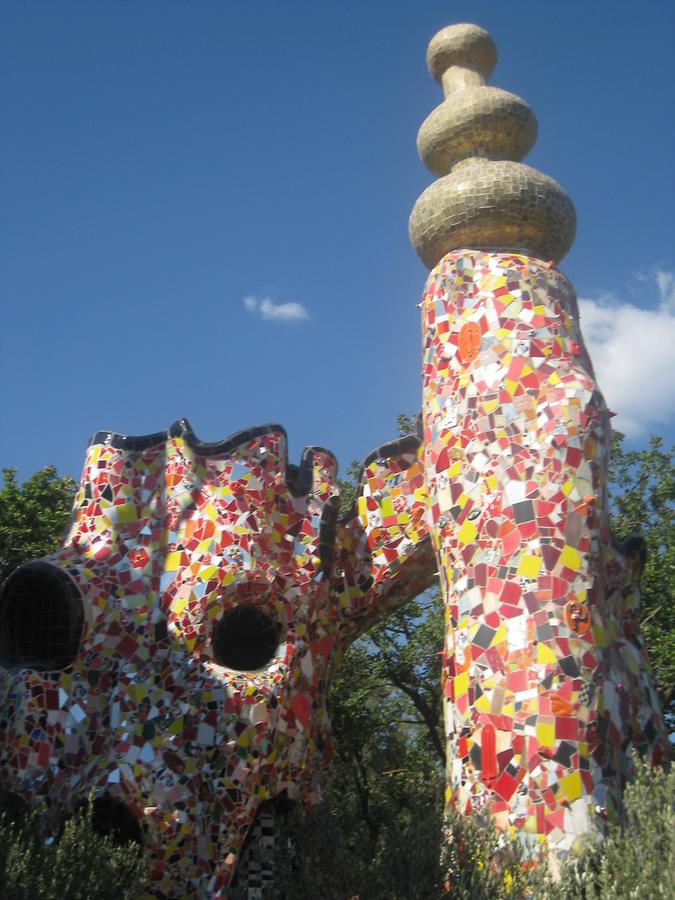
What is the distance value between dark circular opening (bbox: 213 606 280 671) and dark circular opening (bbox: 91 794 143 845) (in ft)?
5.53

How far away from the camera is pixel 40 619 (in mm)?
9656

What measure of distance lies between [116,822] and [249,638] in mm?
2116

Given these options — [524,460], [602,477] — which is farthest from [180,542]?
[602,477]

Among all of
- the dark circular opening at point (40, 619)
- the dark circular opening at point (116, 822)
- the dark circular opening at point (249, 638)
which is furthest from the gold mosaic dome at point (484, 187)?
the dark circular opening at point (116, 822)

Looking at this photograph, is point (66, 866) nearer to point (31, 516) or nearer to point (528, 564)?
point (528, 564)

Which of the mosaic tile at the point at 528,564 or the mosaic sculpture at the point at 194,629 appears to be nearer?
the mosaic tile at the point at 528,564

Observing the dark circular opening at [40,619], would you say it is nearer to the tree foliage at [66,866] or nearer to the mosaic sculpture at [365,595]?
the mosaic sculpture at [365,595]

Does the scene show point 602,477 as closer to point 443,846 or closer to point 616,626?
point 616,626

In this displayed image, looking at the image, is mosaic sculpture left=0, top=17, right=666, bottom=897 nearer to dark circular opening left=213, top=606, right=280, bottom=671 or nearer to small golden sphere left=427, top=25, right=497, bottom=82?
dark circular opening left=213, top=606, right=280, bottom=671

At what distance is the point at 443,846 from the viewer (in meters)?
7.44

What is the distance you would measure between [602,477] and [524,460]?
77 centimetres

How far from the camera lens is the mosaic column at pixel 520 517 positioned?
317 inches

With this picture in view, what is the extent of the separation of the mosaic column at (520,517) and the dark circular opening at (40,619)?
3594 mm

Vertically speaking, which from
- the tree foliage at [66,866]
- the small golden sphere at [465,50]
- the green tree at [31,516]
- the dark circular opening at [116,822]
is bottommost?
the tree foliage at [66,866]
